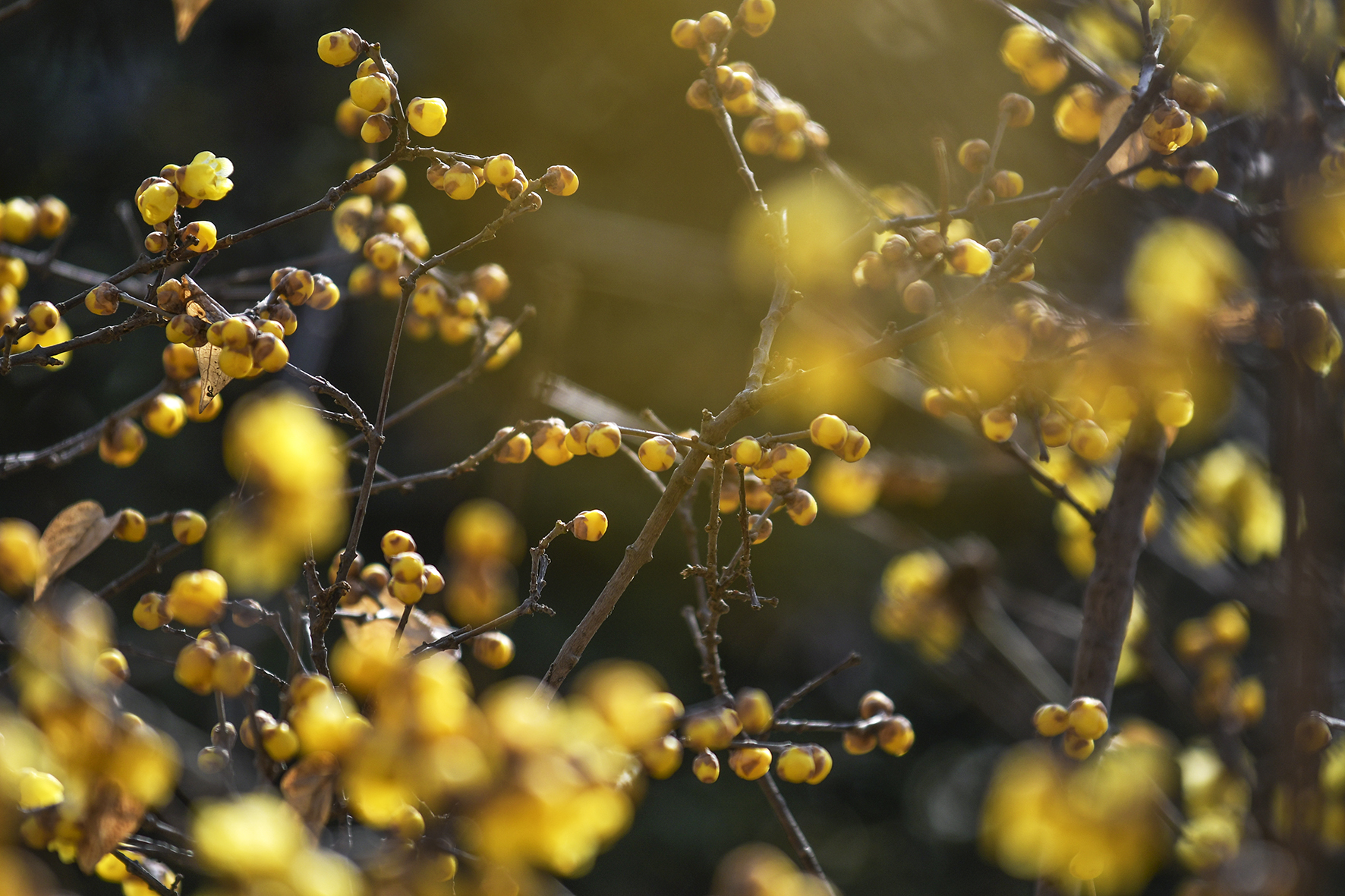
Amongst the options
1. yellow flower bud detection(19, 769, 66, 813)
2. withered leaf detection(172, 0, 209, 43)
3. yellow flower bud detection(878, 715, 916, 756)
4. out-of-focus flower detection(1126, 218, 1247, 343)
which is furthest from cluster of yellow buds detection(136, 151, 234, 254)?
out-of-focus flower detection(1126, 218, 1247, 343)

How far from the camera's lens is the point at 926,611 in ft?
3.98

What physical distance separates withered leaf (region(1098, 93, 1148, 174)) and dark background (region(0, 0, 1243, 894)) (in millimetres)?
701

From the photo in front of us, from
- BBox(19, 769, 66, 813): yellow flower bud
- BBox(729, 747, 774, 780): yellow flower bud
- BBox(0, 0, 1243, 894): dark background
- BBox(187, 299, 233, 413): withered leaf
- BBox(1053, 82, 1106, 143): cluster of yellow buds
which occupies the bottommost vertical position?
BBox(0, 0, 1243, 894): dark background

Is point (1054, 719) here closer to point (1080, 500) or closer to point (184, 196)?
point (1080, 500)

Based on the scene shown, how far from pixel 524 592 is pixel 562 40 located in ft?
3.54

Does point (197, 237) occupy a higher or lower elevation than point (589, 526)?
higher

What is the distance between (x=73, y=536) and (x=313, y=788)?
252 mm

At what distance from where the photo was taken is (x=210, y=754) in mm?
587

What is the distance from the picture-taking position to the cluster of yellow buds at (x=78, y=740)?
1.28ft

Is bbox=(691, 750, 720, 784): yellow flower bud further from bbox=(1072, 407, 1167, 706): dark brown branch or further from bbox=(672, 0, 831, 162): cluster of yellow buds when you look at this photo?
bbox=(672, 0, 831, 162): cluster of yellow buds

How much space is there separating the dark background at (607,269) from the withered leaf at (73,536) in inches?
35.9

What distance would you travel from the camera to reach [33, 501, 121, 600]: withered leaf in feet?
1.76

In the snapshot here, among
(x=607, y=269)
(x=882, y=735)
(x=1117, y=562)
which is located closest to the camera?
(x=882, y=735)

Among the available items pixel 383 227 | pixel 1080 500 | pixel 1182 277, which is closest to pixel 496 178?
pixel 383 227
